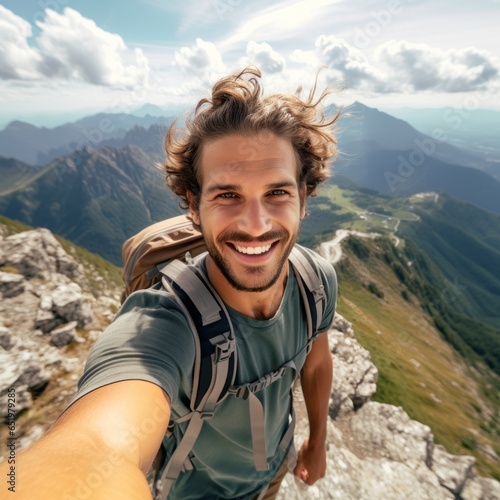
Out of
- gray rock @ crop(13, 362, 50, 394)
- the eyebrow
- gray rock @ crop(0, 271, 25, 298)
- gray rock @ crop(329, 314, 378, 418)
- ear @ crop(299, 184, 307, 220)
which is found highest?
the eyebrow

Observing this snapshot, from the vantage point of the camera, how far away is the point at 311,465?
5027 millimetres

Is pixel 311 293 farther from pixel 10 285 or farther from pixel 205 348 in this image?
pixel 10 285

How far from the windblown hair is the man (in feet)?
0.07

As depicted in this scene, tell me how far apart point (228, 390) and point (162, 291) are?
1155mm

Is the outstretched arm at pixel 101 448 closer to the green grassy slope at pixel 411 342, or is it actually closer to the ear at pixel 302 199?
the ear at pixel 302 199

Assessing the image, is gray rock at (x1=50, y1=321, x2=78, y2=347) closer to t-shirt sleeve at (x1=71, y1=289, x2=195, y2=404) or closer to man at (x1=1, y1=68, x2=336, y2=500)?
man at (x1=1, y1=68, x2=336, y2=500)

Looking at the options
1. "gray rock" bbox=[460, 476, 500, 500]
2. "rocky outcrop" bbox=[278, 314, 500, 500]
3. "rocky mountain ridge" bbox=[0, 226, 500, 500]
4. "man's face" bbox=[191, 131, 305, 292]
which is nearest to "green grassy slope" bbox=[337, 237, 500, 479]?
"gray rock" bbox=[460, 476, 500, 500]

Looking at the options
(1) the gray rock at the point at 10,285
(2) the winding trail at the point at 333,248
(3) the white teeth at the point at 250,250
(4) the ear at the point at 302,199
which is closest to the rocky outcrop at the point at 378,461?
(3) the white teeth at the point at 250,250

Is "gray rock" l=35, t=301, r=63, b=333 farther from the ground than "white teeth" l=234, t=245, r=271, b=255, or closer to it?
closer to it

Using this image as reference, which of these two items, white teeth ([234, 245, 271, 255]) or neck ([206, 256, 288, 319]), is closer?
neck ([206, 256, 288, 319])

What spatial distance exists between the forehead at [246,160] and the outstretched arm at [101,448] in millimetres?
2412

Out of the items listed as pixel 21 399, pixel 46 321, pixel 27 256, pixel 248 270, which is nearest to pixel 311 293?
pixel 248 270

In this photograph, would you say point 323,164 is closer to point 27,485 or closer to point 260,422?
point 260,422

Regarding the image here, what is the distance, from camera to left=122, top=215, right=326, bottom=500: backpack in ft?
9.26
